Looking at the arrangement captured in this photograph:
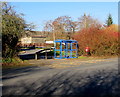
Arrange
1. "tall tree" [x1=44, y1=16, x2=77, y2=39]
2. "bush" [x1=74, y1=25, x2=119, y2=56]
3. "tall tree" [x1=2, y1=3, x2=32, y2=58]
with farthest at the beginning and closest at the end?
1. "tall tree" [x1=44, y1=16, x2=77, y2=39]
2. "bush" [x1=74, y1=25, x2=119, y2=56]
3. "tall tree" [x1=2, y1=3, x2=32, y2=58]

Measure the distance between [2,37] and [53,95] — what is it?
10221 millimetres

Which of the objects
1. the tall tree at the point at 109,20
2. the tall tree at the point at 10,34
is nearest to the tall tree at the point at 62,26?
the tall tree at the point at 109,20

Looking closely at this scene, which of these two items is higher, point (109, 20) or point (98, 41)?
point (109, 20)

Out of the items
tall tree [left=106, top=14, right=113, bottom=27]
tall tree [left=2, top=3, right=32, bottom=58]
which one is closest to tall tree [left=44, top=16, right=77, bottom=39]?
tall tree [left=106, top=14, right=113, bottom=27]

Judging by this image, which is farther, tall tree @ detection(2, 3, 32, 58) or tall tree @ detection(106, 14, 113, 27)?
tall tree @ detection(106, 14, 113, 27)

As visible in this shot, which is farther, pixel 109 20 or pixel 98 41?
pixel 109 20

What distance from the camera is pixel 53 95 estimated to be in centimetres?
610

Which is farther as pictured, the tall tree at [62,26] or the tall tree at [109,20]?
the tall tree at [109,20]

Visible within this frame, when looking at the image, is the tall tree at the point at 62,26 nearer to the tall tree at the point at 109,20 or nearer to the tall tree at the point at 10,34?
the tall tree at the point at 109,20

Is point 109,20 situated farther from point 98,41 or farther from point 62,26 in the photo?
point 98,41

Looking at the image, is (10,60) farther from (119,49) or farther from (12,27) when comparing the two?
(119,49)

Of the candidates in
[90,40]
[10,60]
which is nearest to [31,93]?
[10,60]

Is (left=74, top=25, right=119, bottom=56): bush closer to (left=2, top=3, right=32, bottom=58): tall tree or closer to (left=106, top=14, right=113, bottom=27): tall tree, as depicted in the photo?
(left=2, top=3, right=32, bottom=58): tall tree

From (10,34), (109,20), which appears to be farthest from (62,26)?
(10,34)
